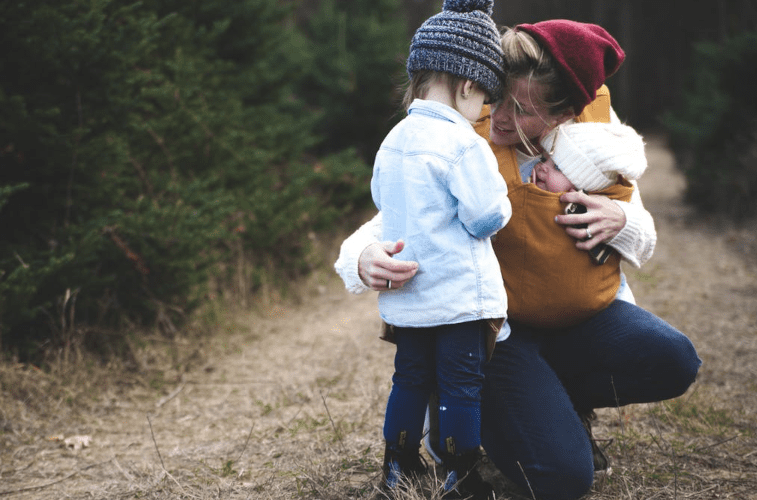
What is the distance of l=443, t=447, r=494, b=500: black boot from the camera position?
2.02 meters

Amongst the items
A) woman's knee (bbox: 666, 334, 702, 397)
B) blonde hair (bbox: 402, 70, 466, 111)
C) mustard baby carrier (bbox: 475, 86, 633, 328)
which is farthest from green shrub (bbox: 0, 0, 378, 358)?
woman's knee (bbox: 666, 334, 702, 397)

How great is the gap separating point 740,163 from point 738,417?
5.91m

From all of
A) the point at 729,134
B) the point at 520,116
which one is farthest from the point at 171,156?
the point at 729,134

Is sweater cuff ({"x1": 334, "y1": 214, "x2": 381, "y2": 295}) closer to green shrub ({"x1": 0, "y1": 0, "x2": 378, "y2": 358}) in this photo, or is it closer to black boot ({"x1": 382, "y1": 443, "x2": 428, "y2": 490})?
black boot ({"x1": 382, "y1": 443, "x2": 428, "y2": 490})

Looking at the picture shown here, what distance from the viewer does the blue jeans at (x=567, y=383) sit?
2119 mm

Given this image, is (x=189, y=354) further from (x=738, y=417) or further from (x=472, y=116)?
(x=738, y=417)

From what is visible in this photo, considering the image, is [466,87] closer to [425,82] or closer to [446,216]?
[425,82]

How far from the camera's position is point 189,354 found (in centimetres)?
414

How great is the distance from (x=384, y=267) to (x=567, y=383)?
3.07 feet

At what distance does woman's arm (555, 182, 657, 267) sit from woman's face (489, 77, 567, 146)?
254 millimetres

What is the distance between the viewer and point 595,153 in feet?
7.15

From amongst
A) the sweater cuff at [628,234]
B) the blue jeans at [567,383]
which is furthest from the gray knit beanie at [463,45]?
the blue jeans at [567,383]

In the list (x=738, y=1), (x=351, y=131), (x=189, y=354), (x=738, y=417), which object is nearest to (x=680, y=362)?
(x=738, y=417)

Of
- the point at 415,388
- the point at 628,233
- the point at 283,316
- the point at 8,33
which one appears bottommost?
the point at 283,316
